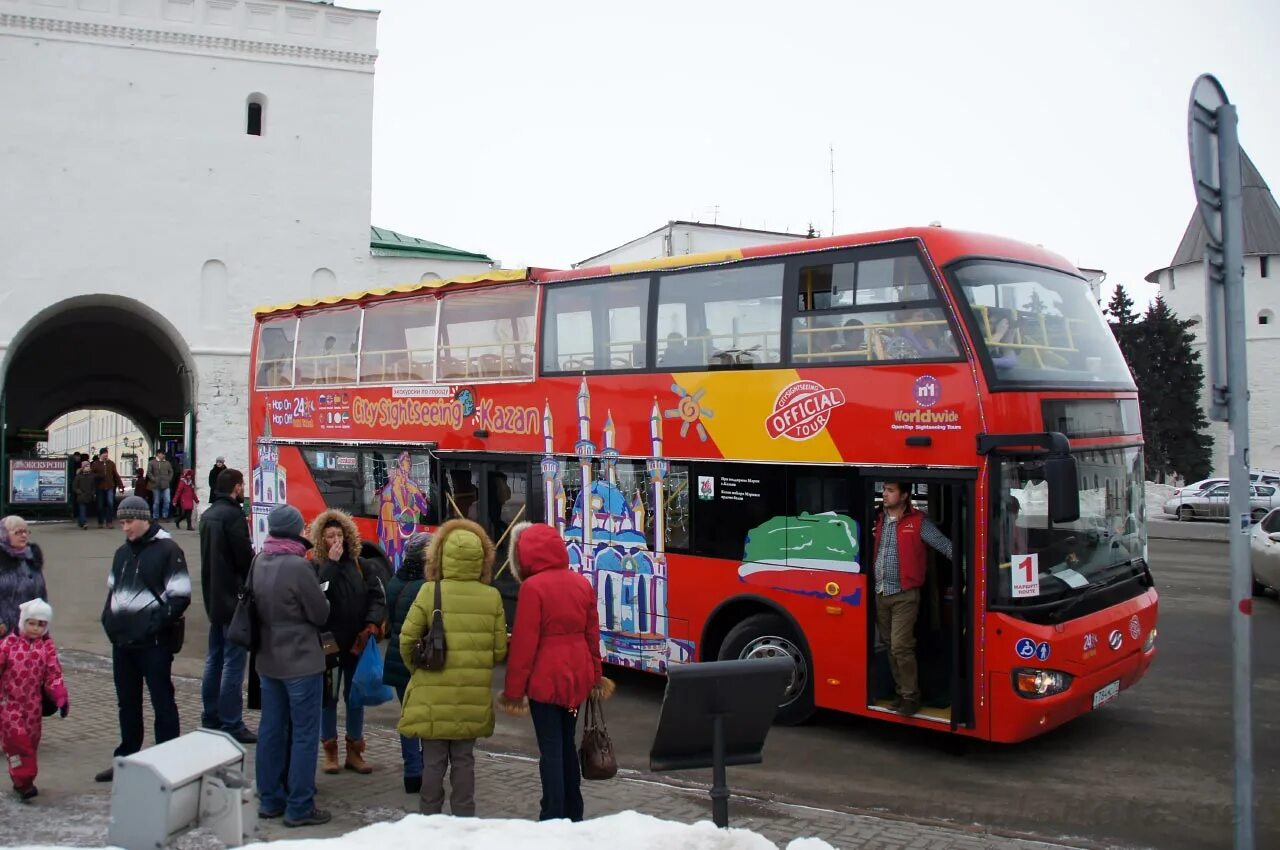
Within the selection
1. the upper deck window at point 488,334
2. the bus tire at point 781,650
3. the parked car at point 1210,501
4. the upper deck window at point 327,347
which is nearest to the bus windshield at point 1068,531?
the bus tire at point 781,650

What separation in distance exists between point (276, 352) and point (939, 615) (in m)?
10.2

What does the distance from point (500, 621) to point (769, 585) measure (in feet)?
11.7

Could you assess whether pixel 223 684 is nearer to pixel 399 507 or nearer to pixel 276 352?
pixel 399 507

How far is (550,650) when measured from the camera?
5.75 metres

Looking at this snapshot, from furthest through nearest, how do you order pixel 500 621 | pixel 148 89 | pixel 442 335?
1. pixel 148 89
2. pixel 442 335
3. pixel 500 621

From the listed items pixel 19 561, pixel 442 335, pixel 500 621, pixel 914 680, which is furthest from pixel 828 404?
pixel 19 561

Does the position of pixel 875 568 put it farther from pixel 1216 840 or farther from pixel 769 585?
pixel 1216 840

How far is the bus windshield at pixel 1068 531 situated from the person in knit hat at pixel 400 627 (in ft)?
12.9

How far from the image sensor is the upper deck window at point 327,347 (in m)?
13.4

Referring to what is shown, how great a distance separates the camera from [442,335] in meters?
12.0

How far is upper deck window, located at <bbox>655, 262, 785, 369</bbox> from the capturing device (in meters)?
9.07

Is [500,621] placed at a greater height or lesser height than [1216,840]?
greater

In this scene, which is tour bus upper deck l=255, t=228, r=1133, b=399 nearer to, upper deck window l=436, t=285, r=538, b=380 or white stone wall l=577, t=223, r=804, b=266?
upper deck window l=436, t=285, r=538, b=380

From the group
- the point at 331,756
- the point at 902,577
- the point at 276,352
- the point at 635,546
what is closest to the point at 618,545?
the point at 635,546
